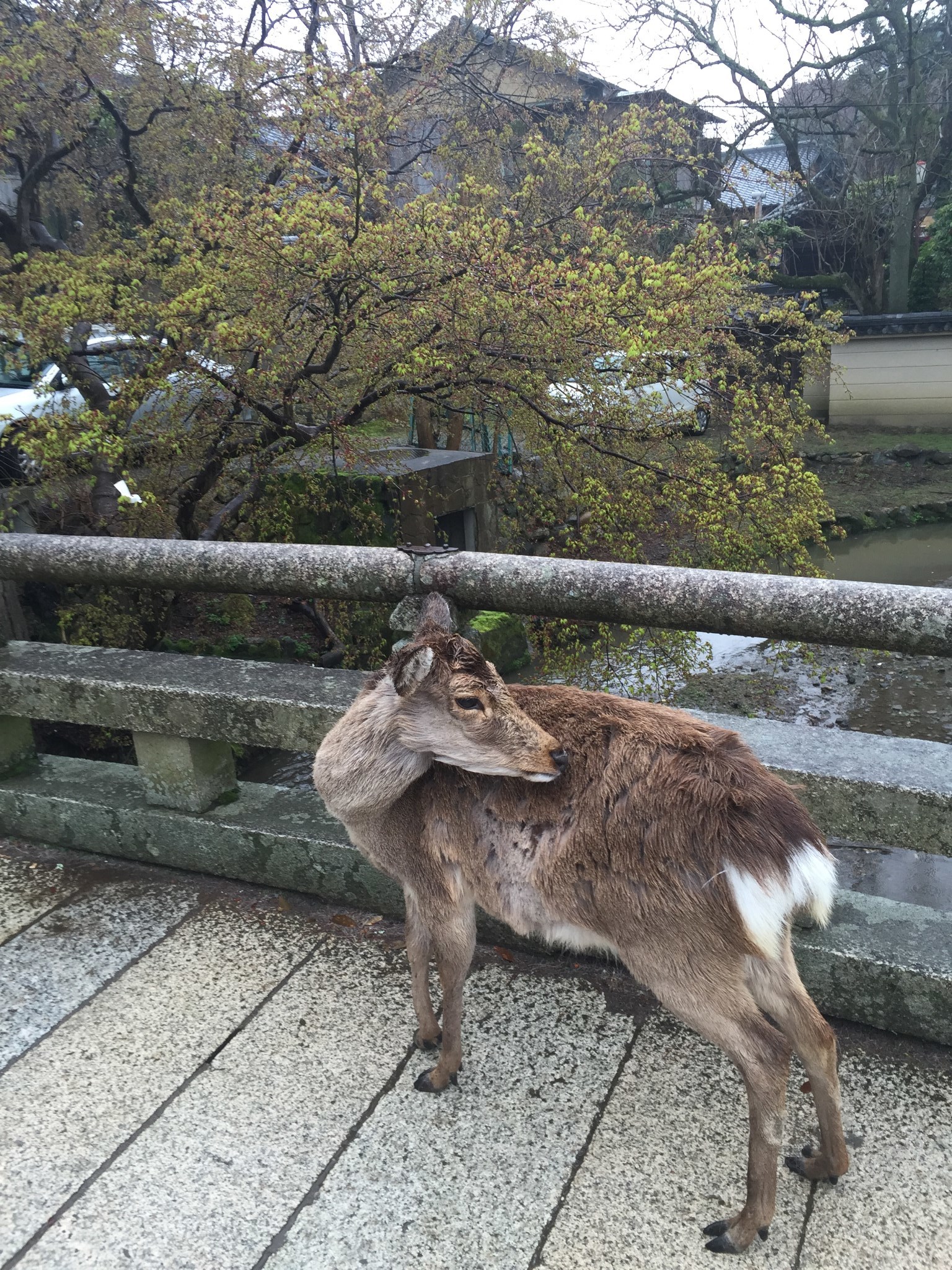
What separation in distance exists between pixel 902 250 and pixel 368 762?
18073mm

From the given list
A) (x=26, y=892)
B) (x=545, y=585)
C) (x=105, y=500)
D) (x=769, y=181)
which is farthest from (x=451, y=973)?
(x=769, y=181)

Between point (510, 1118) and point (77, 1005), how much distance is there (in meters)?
1.38

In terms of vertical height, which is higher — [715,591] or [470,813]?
[715,591]

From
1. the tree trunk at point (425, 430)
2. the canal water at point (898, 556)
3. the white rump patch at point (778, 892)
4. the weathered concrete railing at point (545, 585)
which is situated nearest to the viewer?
the white rump patch at point (778, 892)

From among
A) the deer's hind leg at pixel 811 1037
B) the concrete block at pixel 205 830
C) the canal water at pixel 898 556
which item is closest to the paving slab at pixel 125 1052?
the concrete block at pixel 205 830

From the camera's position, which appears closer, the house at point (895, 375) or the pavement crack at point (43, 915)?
the pavement crack at point (43, 915)

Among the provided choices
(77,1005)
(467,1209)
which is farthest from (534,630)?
(467,1209)

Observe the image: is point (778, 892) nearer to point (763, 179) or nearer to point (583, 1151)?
point (583, 1151)

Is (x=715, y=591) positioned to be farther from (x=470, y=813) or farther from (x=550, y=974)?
(x=550, y=974)

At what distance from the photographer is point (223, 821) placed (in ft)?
11.2

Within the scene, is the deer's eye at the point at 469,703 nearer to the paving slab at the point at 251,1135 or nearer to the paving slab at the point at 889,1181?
the paving slab at the point at 251,1135

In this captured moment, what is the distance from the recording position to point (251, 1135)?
7.86ft

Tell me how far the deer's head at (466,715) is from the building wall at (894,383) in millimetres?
15949

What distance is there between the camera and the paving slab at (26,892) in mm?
3305
